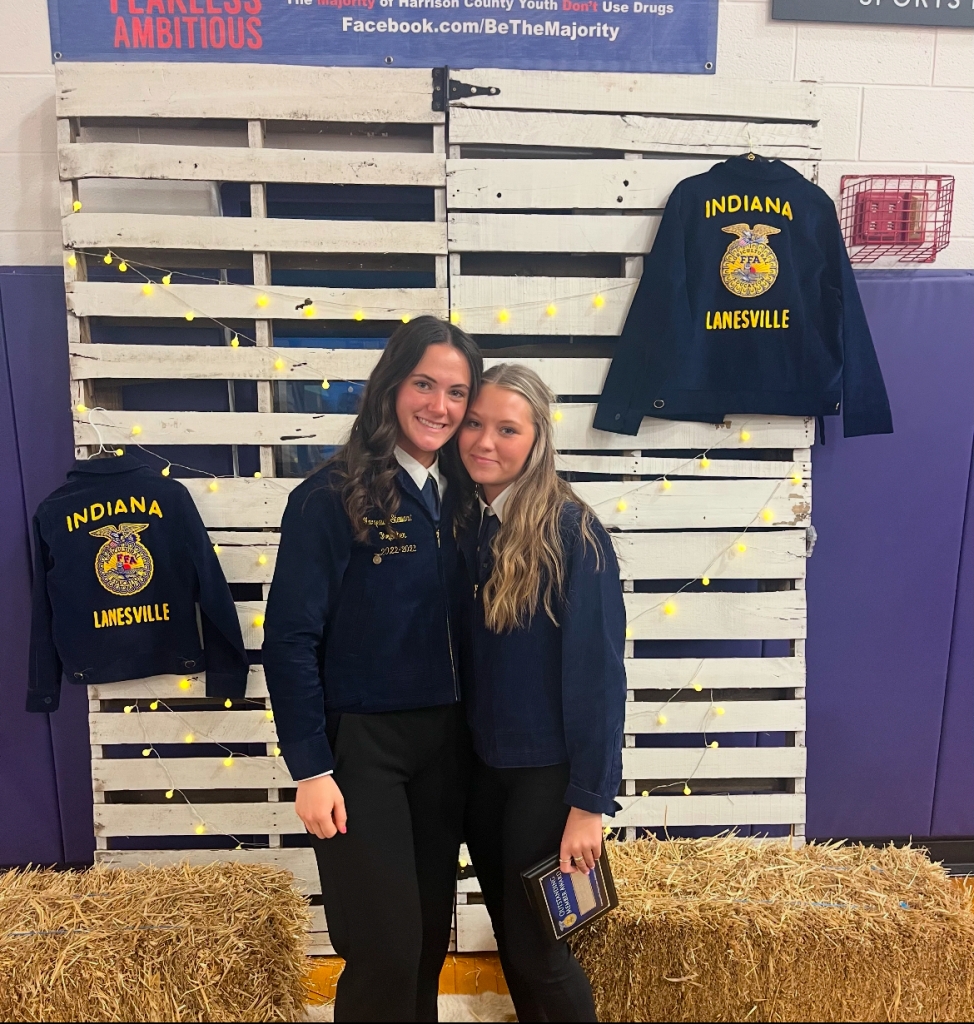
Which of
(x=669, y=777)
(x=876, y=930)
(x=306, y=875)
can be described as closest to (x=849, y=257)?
(x=669, y=777)

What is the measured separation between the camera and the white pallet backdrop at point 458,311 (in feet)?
6.57

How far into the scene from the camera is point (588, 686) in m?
1.40

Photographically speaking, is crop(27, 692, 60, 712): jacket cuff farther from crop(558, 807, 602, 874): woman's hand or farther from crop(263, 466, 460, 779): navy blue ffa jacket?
crop(558, 807, 602, 874): woman's hand

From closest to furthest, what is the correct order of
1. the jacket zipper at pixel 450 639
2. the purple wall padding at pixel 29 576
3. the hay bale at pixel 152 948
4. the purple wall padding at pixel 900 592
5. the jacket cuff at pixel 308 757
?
1. the jacket cuff at pixel 308 757
2. the jacket zipper at pixel 450 639
3. the hay bale at pixel 152 948
4. the purple wall padding at pixel 29 576
5. the purple wall padding at pixel 900 592

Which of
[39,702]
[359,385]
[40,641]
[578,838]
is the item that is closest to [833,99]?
[359,385]

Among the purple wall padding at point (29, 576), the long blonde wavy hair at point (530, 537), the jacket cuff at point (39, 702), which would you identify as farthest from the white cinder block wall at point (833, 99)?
the long blonde wavy hair at point (530, 537)

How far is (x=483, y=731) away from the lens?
1.47 meters

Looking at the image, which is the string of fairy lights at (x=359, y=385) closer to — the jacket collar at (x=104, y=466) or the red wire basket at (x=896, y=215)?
the jacket collar at (x=104, y=466)

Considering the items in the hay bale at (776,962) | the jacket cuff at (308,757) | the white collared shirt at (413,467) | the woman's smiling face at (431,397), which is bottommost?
the hay bale at (776,962)

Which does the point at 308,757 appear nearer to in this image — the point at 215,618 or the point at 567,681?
the point at 567,681

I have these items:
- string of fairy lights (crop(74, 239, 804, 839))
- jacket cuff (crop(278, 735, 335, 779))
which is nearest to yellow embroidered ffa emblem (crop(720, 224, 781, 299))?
string of fairy lights (crop(74, 239, 804, 839))

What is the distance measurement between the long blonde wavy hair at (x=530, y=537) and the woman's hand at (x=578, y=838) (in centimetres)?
39

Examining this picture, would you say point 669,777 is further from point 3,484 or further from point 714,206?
point 3,484

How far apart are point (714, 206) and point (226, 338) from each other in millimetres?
1482
